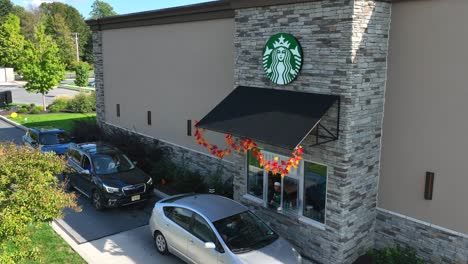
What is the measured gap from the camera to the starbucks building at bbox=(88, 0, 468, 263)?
8836 millimetres

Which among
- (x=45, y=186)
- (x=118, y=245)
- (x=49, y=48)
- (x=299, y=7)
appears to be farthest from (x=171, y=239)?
(x=49, y=48)

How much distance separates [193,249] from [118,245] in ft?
8.61

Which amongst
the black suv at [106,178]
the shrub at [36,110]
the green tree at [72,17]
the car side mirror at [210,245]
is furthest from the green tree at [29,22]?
the car side mirror at [210,245]

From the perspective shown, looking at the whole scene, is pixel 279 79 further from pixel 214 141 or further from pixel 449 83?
pixel 214 141

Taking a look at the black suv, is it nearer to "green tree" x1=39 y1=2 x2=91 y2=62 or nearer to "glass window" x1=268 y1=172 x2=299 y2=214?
"glass window" x1=268 y1=172 x2=299 y2=214

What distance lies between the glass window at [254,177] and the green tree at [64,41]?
71.8m

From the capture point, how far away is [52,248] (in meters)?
10.3

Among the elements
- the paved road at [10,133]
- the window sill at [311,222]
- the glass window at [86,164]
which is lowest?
the paved road at [10,133]

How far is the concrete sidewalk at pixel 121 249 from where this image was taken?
10.2m

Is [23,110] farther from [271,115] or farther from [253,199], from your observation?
[271,115]

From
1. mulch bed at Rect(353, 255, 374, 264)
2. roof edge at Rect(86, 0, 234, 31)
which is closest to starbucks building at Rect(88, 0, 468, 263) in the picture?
mulch bed at Rect(353, 255, 374, 264)

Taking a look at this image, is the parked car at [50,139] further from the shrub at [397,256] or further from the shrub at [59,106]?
the shrub at [59,106]

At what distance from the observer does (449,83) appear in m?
8.72

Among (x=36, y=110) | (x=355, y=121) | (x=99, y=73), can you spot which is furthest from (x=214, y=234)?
(x=36, y=110)
